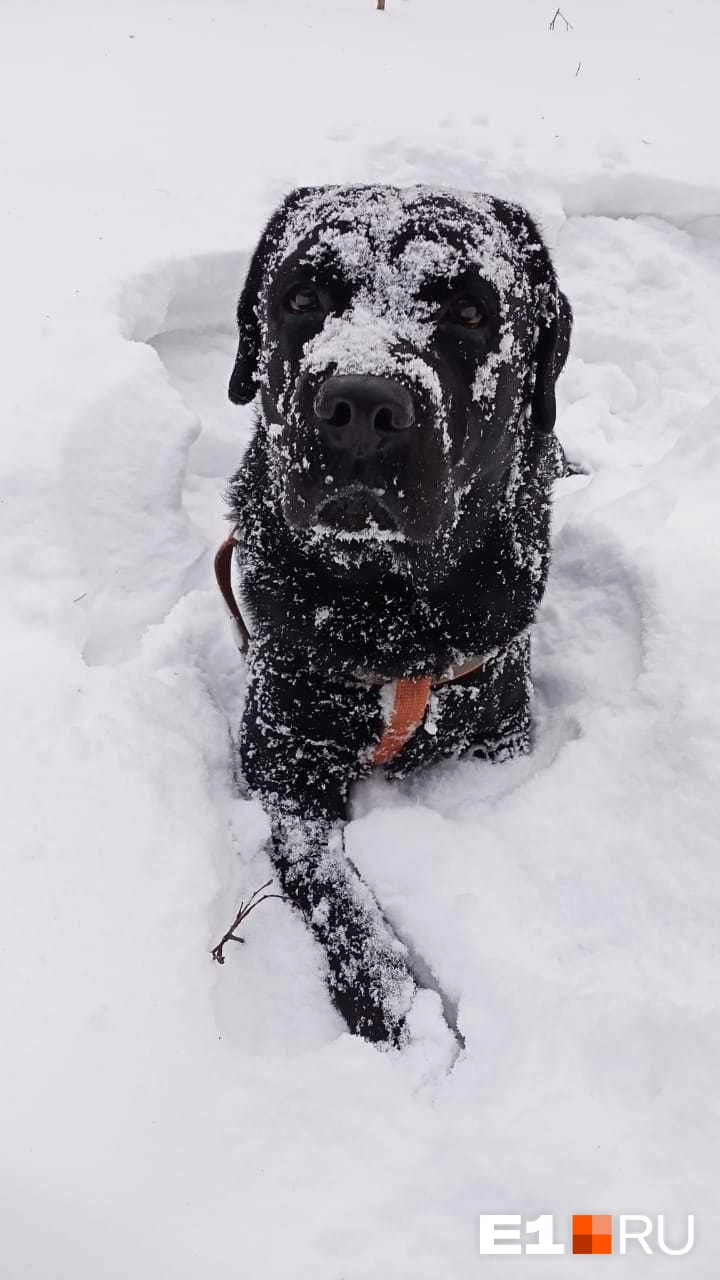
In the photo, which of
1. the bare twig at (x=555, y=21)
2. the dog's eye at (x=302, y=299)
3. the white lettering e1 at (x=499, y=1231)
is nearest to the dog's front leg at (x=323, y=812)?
the white lettering e1 at (x=499, y=1231)

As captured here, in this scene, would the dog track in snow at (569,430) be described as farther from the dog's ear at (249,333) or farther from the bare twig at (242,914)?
the dog's ear at (249,333)

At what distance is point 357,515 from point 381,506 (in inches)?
2.3

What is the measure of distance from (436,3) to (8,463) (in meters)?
5.65

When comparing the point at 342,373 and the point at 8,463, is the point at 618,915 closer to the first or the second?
the point at 342,373

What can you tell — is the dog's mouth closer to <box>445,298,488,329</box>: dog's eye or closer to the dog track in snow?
<box>445,298,488,329</box>: dog's eye

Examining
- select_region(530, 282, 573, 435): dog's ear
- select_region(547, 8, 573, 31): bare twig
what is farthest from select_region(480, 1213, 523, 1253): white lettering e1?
select_region(547, 8, 573, 31): bare twig

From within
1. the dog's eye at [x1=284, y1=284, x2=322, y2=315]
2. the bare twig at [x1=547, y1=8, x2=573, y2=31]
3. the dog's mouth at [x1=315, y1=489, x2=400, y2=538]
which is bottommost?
the dog's mouth at [x1=315, y1=489, x2=400, y2=538]

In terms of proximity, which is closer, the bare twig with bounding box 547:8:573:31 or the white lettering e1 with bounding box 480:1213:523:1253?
the white lettering e1 with bounding box 480:1213:523:1253

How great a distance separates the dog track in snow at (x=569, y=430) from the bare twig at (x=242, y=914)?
0.32 m

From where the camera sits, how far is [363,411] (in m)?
1.46

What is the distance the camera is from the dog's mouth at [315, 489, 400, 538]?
1594mm

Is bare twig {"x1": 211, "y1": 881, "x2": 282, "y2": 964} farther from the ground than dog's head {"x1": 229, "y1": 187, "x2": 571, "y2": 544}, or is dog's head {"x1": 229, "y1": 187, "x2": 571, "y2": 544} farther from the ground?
dog's head {"x1": 229, "y1": 187, "x2": 571, "y2": 544}

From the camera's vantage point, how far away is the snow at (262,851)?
4.67ft

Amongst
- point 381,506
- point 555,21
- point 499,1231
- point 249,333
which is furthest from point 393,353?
point 555,21
